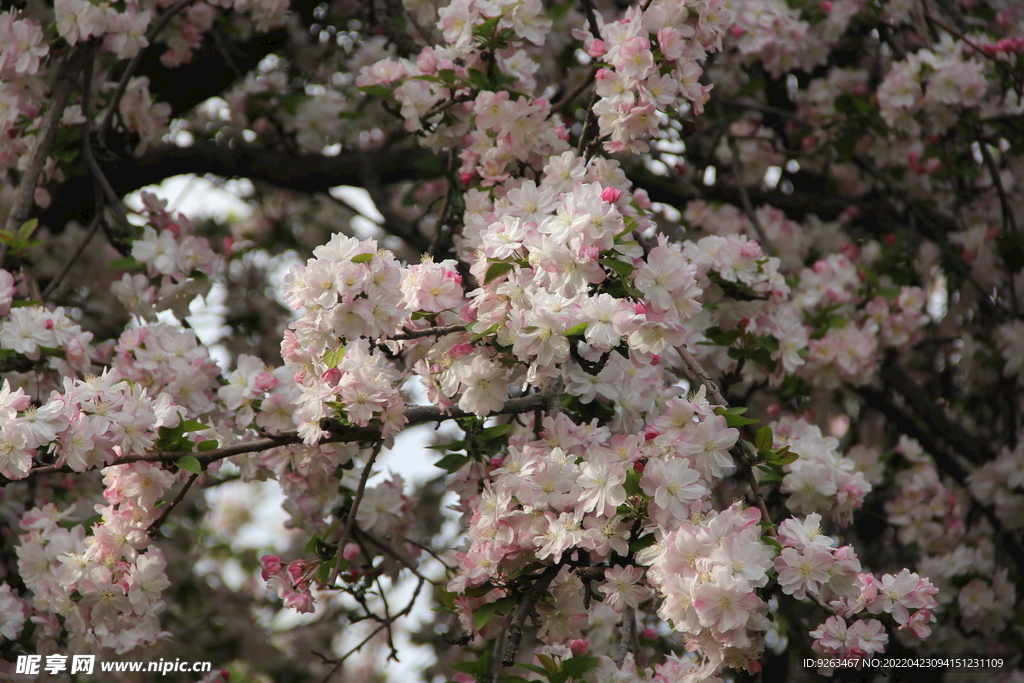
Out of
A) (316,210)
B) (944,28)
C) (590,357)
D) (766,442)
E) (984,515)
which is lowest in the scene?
(316,210)

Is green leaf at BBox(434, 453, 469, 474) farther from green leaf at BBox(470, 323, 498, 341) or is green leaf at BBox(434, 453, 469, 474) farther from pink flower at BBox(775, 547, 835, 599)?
pink flower at BBox(775, 547, 835, 599)

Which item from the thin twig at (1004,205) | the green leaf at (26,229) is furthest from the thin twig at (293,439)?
the thin twig at (1004,205)

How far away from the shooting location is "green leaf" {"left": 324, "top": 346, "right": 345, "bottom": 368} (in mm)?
1662

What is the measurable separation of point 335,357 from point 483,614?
Answer: 55 centimetres

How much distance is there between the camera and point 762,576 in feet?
4.62

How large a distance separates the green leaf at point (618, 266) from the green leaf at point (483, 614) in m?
0.66

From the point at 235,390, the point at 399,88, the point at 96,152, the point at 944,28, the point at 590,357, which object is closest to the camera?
the point at 590,357

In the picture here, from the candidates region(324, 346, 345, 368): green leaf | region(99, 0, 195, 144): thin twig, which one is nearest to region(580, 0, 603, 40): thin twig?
region(324, 346, 345, 368): green leaf

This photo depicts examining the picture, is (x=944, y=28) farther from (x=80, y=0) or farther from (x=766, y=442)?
(x=80, y=0)

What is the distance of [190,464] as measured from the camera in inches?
67.1

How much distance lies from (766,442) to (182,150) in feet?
8.41

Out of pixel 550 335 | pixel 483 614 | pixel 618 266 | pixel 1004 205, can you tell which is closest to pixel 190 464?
pixel 483 614

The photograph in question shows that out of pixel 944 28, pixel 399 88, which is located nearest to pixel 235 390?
pixel 399 88

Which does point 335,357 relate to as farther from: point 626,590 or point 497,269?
point 626,590
